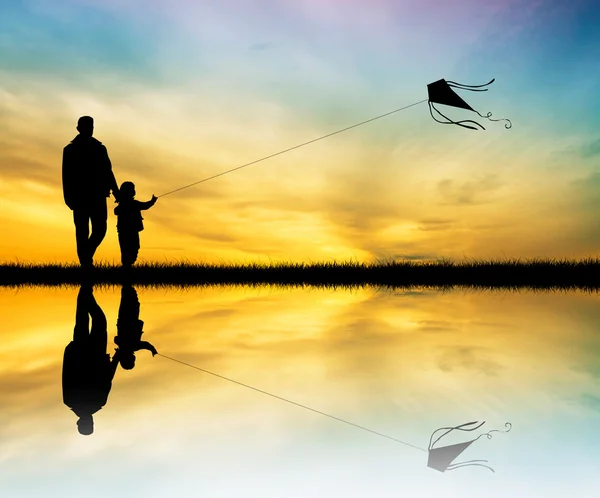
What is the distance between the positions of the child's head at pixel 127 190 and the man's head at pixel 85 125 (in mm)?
1687

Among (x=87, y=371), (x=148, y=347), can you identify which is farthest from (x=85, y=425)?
(x=148, y=347)

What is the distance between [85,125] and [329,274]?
7441 mm

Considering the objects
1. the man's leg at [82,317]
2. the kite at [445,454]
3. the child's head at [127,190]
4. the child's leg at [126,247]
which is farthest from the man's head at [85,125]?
the kite at [445,454]

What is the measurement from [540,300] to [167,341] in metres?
7.18

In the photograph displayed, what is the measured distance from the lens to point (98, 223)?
12.5 metres

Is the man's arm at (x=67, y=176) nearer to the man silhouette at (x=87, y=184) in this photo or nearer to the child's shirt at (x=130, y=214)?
the man silhouette at (x=87, y=184)

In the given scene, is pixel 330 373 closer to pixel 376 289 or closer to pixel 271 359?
pixel 271 359

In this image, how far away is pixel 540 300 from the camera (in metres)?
10.7

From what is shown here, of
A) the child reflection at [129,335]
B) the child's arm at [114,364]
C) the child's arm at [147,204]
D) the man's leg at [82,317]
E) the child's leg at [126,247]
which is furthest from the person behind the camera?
the child's leg at [126,247]

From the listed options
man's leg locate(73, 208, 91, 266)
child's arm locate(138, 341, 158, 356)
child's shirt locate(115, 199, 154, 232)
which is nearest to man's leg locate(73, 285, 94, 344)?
child's arm locate(138, 341, 158, 356)

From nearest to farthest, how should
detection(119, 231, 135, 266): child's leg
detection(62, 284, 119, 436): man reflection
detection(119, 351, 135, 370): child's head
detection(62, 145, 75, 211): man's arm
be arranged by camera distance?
detection(62, 284, 119, 436): man reflection < detection(119, 351, 135, 370): child's head < detection(62, 145, 75, 211): man's arm < detection(119, 231, 135, 266): child's leg

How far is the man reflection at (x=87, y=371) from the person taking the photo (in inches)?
144

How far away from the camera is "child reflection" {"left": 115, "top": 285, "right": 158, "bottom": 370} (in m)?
5.16

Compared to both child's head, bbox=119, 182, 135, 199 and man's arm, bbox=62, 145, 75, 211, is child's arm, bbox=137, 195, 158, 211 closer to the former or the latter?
child's head, bbox=119, 182, 135, 199
